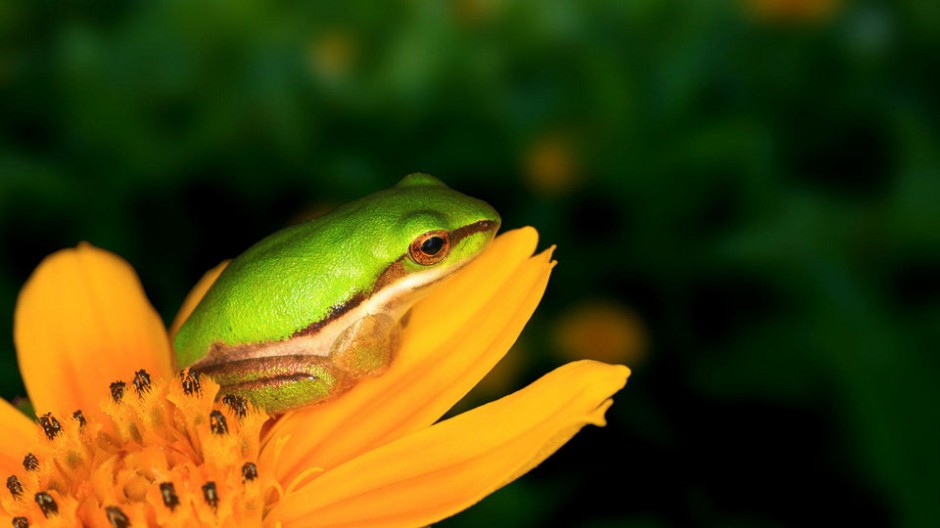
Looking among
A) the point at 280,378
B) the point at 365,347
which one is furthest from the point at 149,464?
the point at 365,347

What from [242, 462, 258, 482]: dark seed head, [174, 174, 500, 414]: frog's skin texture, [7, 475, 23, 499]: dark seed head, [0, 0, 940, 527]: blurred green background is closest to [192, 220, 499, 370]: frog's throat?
[174, 174, 500, 414]: frog's skin texture

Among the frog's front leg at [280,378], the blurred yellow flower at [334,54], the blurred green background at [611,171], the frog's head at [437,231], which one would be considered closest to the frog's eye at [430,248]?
the frog's head at [437,231]

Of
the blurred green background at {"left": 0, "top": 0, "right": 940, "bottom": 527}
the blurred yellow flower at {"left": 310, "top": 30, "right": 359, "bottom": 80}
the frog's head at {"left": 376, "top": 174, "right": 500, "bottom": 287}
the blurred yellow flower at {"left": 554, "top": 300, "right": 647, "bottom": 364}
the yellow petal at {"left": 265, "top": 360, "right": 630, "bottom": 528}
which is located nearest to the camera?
the yellow petal at {"left": 265, "top": 360, "right": 630, "bottom": 528}

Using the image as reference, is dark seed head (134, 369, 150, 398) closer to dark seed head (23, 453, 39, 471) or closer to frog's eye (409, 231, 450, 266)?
dark seed head (23, 453, 39, 471)

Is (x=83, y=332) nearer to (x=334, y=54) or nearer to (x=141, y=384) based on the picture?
(x=141, y=384)

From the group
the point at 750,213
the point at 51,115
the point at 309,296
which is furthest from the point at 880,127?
the point at 51,115

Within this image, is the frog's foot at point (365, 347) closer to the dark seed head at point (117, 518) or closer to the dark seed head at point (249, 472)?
the dark seed head at point (249, 472)

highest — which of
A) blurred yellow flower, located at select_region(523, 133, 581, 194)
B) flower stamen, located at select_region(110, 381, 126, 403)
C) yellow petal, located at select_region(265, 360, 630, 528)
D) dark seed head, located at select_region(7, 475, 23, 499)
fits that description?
blurred yellow flower, located at select_region(523, 133, 581, 194)

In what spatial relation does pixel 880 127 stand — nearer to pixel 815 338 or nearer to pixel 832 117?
pixel 832 117
